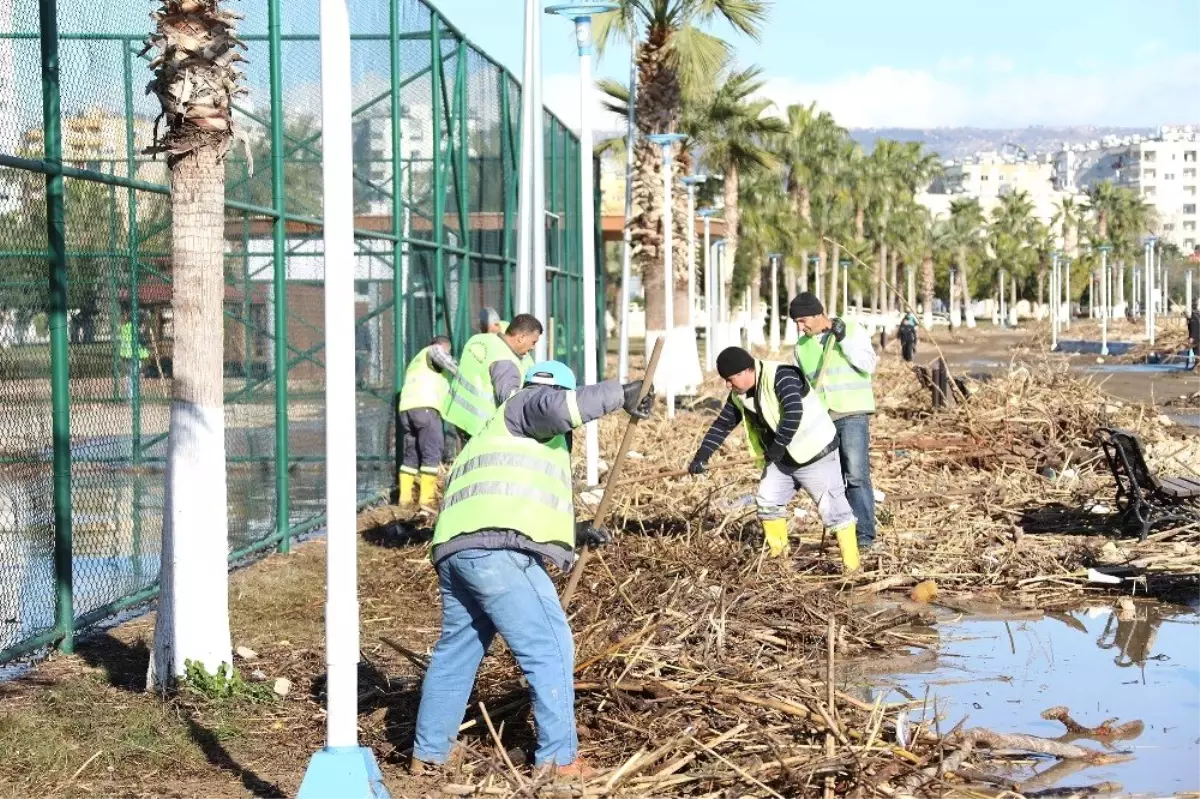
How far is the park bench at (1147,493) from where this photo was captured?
1130 centimetres

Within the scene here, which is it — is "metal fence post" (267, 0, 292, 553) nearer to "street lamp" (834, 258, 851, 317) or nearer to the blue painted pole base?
the blue painted pole base

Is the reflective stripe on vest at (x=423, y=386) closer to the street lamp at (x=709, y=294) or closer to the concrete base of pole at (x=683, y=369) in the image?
the concrete base of pole at (x=683, y=369)

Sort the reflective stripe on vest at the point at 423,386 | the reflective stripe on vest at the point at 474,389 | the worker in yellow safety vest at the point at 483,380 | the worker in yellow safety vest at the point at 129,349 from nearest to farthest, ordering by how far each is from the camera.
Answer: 1. the worker in yellow safety vest at the point at 129,349
2. the worker in yellow safety vest at the point at 483,380
3. the reflective stripe on vest at the point at 474,389
4. the reflective stripe on vest at the point at 423,386

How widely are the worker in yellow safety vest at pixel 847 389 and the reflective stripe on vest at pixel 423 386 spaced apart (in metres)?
3.93

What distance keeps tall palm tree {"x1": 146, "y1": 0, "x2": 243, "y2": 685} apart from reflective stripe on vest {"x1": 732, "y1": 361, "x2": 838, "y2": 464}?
147 inches

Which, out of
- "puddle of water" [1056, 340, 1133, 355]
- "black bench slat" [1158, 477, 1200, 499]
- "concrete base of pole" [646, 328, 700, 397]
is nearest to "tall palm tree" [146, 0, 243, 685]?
"black bench slat" [1158, 477, 1200, 499]

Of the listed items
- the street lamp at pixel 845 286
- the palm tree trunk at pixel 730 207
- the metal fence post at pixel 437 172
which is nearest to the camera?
the metal fence post at pixel 437 172

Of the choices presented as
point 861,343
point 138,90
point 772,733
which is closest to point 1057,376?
point 861,343

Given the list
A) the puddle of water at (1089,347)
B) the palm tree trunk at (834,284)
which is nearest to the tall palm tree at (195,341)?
the puddle of water at (1089,347)

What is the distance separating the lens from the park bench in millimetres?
11297

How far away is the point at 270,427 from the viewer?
39.0ft

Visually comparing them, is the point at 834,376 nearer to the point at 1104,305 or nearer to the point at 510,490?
the point at 510,490

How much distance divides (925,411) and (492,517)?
1471cm

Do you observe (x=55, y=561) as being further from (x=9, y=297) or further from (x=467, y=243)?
(x=467, y=243)
